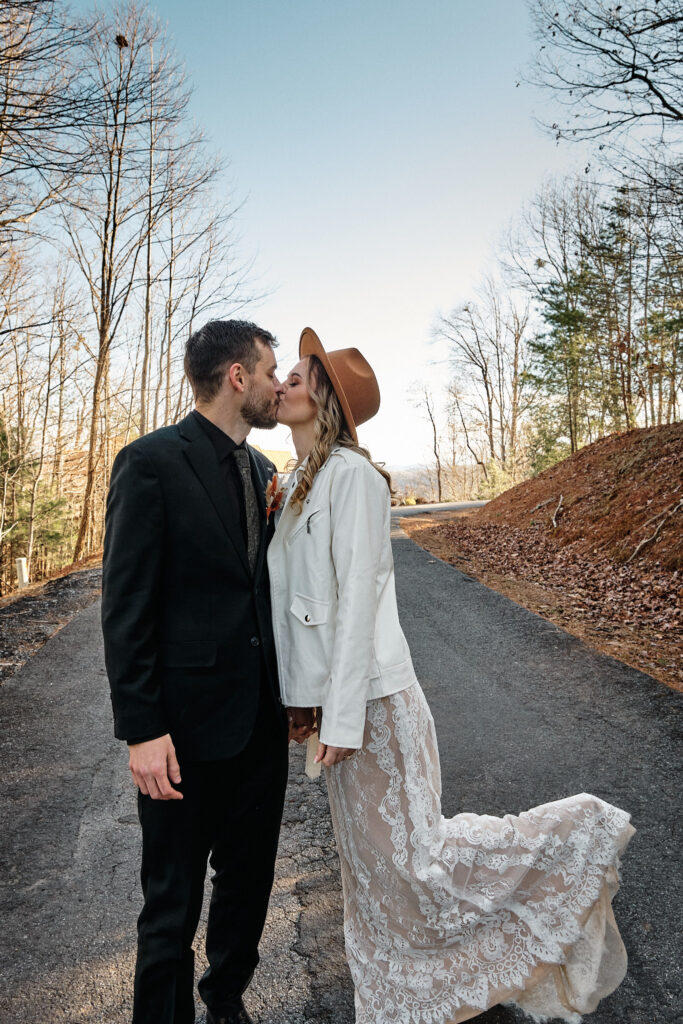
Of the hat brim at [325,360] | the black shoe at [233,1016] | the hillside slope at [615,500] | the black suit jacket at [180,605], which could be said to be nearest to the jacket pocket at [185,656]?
the black suit jacket at [180,605]

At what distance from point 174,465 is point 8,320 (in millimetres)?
17467

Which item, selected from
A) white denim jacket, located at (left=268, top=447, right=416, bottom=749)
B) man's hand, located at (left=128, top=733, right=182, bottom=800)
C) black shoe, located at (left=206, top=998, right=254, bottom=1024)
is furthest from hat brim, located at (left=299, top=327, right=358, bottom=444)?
black shoe, located at (left=206, top=998, right=254, bottom=1024)

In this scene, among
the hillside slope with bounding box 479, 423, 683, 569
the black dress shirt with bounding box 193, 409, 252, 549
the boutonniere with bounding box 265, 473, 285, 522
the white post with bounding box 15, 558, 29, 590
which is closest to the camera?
the black dress shirt with bounding box 193, 409, 252, 549

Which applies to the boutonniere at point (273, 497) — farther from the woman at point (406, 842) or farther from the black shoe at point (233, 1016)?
the black shoe at point (233, 1016)

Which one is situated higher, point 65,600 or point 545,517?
point 545,517

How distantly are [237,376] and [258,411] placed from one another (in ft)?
0.43

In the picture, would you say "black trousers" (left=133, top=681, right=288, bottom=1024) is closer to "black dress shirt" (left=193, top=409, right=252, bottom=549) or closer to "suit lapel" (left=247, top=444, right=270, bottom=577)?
"suit lapel" (left=247, top=444, right=270, bottom=577)

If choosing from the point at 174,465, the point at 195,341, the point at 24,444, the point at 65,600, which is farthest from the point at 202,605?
the point at 24,444

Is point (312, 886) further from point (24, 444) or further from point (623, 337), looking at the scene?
point (623, 337)

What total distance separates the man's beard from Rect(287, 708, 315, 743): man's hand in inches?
37.5

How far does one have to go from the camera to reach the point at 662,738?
4242mm

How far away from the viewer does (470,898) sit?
192 cm

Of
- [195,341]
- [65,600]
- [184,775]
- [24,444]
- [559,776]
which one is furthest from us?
[24,444]

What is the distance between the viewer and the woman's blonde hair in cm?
210
